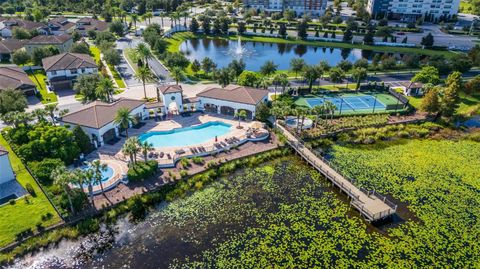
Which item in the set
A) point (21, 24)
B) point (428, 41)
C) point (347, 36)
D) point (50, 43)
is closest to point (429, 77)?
point (428, 41)

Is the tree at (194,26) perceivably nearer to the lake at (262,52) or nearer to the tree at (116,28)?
the lake at (262,52)

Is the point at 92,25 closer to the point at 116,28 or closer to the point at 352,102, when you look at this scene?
the point at 116,28

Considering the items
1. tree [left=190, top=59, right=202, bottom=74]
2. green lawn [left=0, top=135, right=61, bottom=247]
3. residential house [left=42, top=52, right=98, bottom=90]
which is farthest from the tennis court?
residential house [left=42, top=52, right=98, bottom=90]

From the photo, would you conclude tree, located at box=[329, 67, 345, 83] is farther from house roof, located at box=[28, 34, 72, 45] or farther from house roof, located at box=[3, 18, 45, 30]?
house roof, located at box=[3, 18, 45, 30]

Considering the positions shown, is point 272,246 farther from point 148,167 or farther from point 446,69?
point 446,69

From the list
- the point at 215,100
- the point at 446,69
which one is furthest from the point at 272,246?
the point at 446,69

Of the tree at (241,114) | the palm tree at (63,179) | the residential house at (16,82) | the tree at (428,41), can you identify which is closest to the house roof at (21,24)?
the residential house at (16,82)
